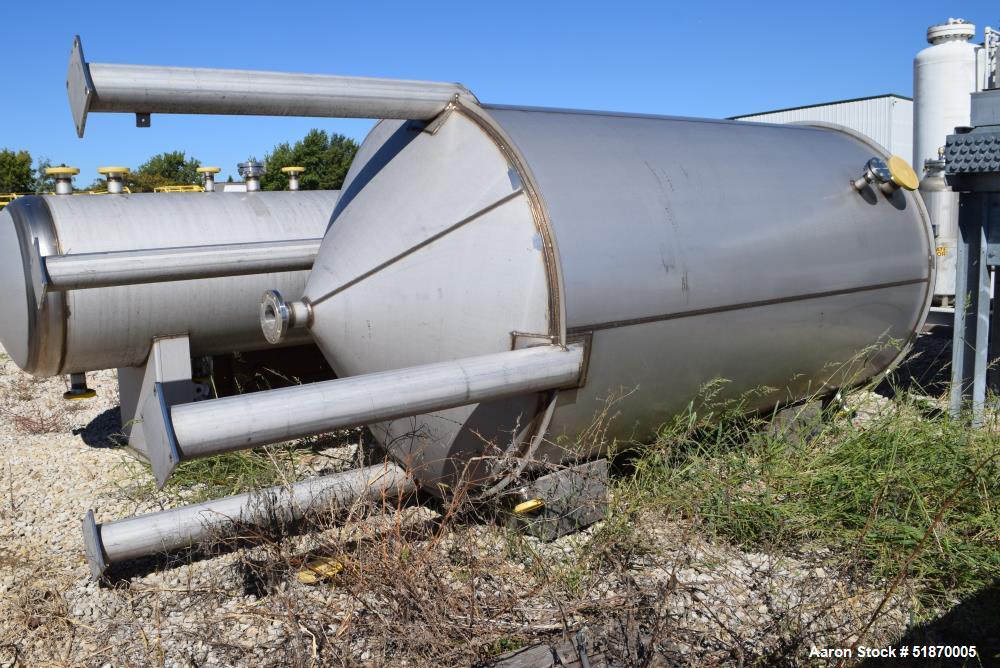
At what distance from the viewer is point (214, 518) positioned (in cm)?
346

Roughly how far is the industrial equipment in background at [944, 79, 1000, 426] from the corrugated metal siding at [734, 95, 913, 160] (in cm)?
1675

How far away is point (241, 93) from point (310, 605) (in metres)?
1.82

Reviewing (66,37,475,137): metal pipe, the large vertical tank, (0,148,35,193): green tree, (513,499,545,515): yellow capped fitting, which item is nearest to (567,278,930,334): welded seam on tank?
(513,499,545,515): yellow capped fitting

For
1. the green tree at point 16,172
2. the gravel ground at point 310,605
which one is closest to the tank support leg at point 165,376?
the gravel ground at point 310,605

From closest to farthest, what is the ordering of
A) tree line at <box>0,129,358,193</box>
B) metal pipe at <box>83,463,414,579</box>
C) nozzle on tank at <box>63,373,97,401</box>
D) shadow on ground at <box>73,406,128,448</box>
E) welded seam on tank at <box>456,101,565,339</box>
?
welded seam on tank at <box>456,101,565,339</box>
metal pipe at <box>83,463,414,579</box>
nozzle on tank at <box>63,373,97,401</box>
shadow on ground at <box>73,406,128,448</box>
tree line at <box>0,129,358,193</box>

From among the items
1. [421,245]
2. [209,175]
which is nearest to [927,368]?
[421,245]

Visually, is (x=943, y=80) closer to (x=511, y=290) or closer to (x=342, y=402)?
(x=511, y=290)

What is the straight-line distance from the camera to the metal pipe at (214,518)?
132 inches

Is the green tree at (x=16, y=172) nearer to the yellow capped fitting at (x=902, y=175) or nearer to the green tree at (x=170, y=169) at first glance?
the green tree at (x=170, y=169)

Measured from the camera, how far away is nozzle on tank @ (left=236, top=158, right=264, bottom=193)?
20.1ft

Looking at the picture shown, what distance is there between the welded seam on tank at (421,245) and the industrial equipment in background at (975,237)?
112 inches

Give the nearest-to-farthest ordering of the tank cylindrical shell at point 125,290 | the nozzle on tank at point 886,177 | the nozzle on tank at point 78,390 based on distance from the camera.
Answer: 1. the nozzle on tank at point 886,177
2. the tank cylindrical shell at point 125,290
3. the nozzle on tank at point 78,390

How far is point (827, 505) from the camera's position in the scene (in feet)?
11.6

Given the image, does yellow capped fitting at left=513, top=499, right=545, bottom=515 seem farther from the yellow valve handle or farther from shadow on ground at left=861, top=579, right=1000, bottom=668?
shadow on ground at left=861, top=579, right=1000, bottom=668
